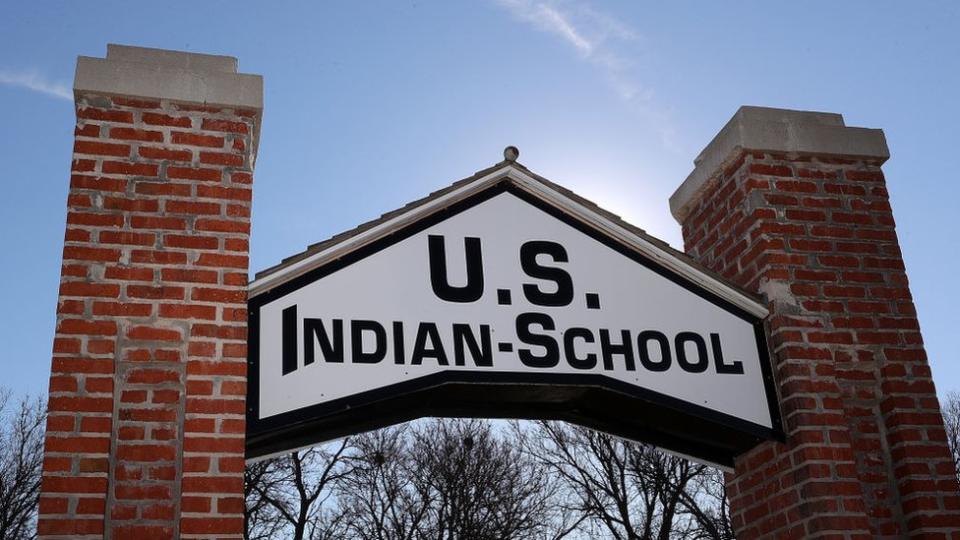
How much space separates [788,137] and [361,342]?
3.16m

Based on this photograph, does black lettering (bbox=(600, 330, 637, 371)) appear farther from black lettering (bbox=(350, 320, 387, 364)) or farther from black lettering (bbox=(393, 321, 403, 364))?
black lettering (bbox=(350, 320, 387, 364))

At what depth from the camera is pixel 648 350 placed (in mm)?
5734

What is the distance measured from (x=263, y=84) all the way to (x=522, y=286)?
186cm

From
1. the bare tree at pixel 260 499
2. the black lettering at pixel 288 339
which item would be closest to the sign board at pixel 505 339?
the black lettering at pixel 288 339

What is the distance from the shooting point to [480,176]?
593 cm

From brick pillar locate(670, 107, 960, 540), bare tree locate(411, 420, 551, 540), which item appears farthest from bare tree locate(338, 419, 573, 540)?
brick pillar locate(670, 107, 960, 540)

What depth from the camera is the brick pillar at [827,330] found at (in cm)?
554

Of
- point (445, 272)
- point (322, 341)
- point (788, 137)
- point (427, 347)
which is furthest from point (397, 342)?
point (788, 137)

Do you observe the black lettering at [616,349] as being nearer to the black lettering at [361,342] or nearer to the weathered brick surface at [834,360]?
the weathered brick surface at [834,360]

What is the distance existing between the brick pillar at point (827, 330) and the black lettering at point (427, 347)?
2.07m

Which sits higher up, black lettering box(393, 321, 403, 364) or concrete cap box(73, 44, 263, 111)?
concrete cap box(73, 44, 263, 111)

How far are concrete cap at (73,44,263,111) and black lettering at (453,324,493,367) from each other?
1646mm

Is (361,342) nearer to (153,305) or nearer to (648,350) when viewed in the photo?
(153,305)

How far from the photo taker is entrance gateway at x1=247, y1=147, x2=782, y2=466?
16.9 ft
